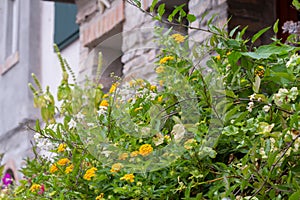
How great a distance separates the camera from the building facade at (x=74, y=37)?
8.24 ft

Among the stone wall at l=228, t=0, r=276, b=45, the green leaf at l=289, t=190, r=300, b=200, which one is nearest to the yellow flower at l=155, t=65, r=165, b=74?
the green leaf at l=289, t=190, r=300, b=200

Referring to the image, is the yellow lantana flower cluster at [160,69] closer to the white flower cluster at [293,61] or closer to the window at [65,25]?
the white flower cluster at [293,61]

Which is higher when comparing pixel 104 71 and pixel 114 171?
pixel 104 71

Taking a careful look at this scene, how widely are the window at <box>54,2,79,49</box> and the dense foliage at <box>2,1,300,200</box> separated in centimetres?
377

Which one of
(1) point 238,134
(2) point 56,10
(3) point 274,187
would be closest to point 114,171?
(1) point 238,134

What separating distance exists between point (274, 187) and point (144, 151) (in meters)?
0.37

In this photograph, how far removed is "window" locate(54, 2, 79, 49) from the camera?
5608mm

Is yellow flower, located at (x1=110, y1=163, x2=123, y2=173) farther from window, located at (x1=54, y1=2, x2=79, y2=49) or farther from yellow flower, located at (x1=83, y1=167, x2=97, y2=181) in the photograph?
window, located at (x1=54, y1=2, x2=79, y2=49)

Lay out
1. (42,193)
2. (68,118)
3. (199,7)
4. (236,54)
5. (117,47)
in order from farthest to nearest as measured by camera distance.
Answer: (199,7)
(68,118)
(42,193)
(117,47)
(236,54)

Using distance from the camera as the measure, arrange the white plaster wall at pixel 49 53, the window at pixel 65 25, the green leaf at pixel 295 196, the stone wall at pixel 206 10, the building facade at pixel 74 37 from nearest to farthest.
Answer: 1. the green leaf at pixel 295 196
2. the building facade at pixel 74 37
3. the stone wall at pixel 206 10
4. the window at pixel 65 25
5. the white plaster wall at pixel 49 53

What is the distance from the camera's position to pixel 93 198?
5.73 ft

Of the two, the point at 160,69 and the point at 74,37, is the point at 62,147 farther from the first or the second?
the point at 74,37

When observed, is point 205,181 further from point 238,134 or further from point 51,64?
point 51,64

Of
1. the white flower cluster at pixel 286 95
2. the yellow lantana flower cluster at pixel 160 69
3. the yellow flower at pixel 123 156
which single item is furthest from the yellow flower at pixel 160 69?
the white flower cluster at pixel 286 95
